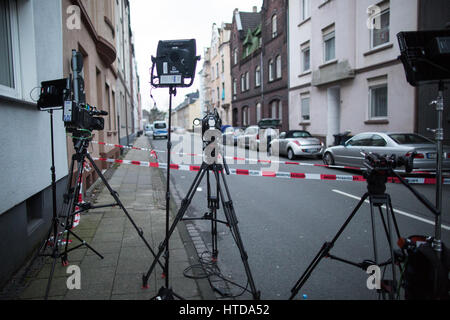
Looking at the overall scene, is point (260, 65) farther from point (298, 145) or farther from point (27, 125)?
point (27, 125)

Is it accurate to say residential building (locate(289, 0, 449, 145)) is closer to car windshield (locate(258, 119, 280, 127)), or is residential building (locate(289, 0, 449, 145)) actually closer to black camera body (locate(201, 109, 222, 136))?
car windshield (locate(258, 119, 280, 127))

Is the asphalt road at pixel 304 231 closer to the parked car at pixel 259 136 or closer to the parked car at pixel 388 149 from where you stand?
the parked car at pixel 388 149

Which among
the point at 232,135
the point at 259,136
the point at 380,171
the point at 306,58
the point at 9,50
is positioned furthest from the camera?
the point at 232,135

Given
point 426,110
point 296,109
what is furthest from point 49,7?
point 296,109

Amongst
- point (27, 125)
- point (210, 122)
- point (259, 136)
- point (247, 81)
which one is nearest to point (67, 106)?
point (27, 125)

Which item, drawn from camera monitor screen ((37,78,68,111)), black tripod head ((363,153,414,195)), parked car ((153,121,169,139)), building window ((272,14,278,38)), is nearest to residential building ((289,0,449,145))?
building window ((272,14,278,38))

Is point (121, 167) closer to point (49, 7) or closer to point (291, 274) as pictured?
point (49, 7)

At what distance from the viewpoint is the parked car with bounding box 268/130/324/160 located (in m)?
15.3

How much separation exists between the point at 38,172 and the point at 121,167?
871 centimetres

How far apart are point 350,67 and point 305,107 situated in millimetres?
5450

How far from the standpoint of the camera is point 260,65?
30250mm

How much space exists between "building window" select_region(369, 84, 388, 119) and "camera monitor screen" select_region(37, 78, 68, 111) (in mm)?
14328

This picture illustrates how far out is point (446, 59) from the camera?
2777 mm

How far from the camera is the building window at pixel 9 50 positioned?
407 cm
